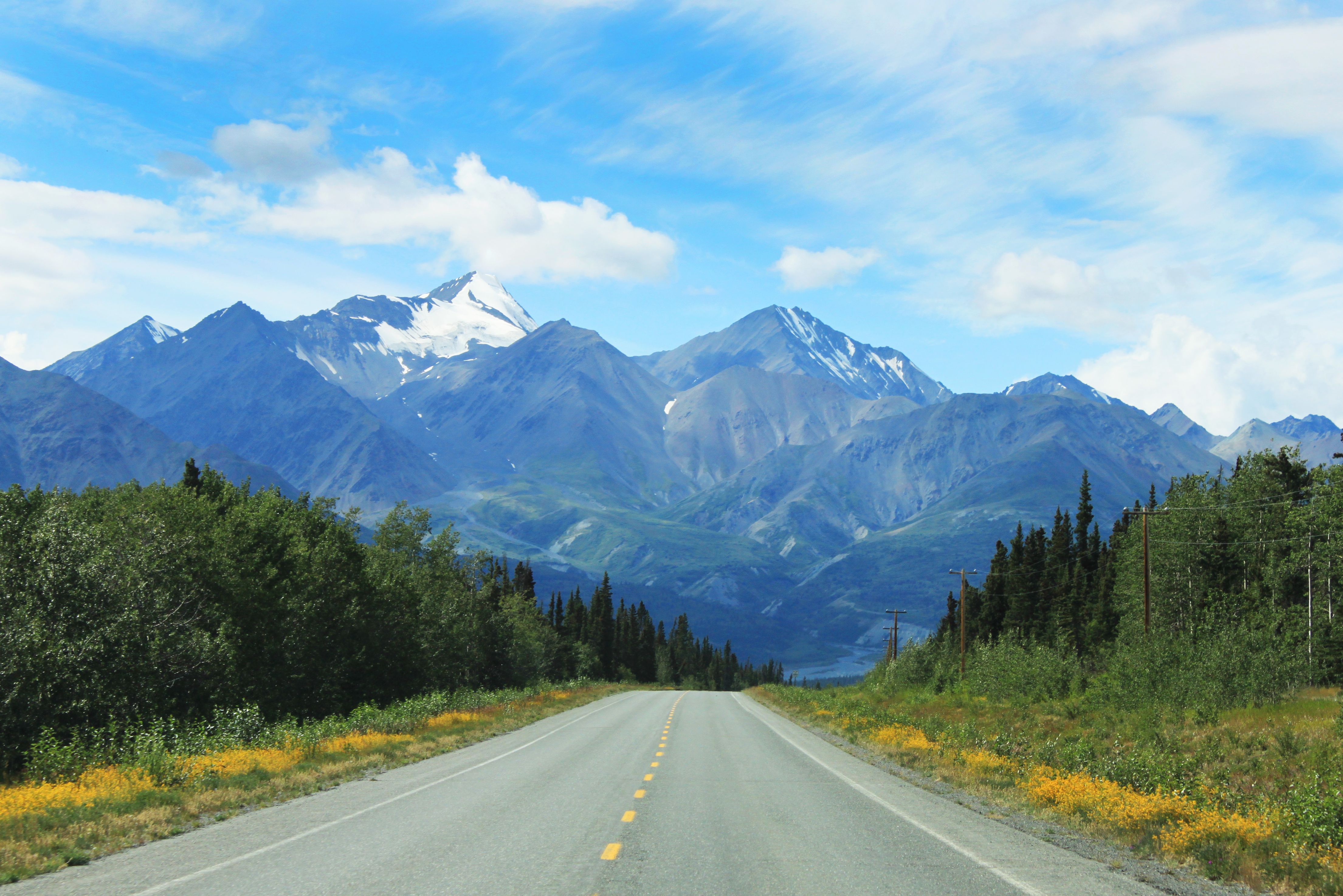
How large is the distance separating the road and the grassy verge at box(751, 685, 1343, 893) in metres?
1.66

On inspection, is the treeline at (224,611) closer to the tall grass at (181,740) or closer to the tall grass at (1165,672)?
the tall grass at (181,740)

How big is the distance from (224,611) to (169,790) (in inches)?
999

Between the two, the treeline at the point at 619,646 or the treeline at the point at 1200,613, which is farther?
the treeline at the point at 619,646

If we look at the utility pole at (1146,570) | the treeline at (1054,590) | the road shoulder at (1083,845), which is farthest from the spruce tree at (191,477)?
the treeline at (1054,590)

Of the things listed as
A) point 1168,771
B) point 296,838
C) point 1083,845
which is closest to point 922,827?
point 1083,845

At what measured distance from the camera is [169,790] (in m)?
16.3

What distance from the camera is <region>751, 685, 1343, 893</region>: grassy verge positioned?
1198cm

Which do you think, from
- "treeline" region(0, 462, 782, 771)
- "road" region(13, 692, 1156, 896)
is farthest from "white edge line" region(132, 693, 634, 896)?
"treeline" region(0, 462, 782, 771)

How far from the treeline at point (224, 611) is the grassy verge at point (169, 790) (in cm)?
397

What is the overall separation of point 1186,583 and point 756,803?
2596 inches

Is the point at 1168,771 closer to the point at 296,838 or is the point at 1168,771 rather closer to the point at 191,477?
the point at 296,838

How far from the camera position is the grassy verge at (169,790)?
473 inches

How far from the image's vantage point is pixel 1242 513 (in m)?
68.4

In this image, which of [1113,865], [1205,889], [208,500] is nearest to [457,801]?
[1113,865]
